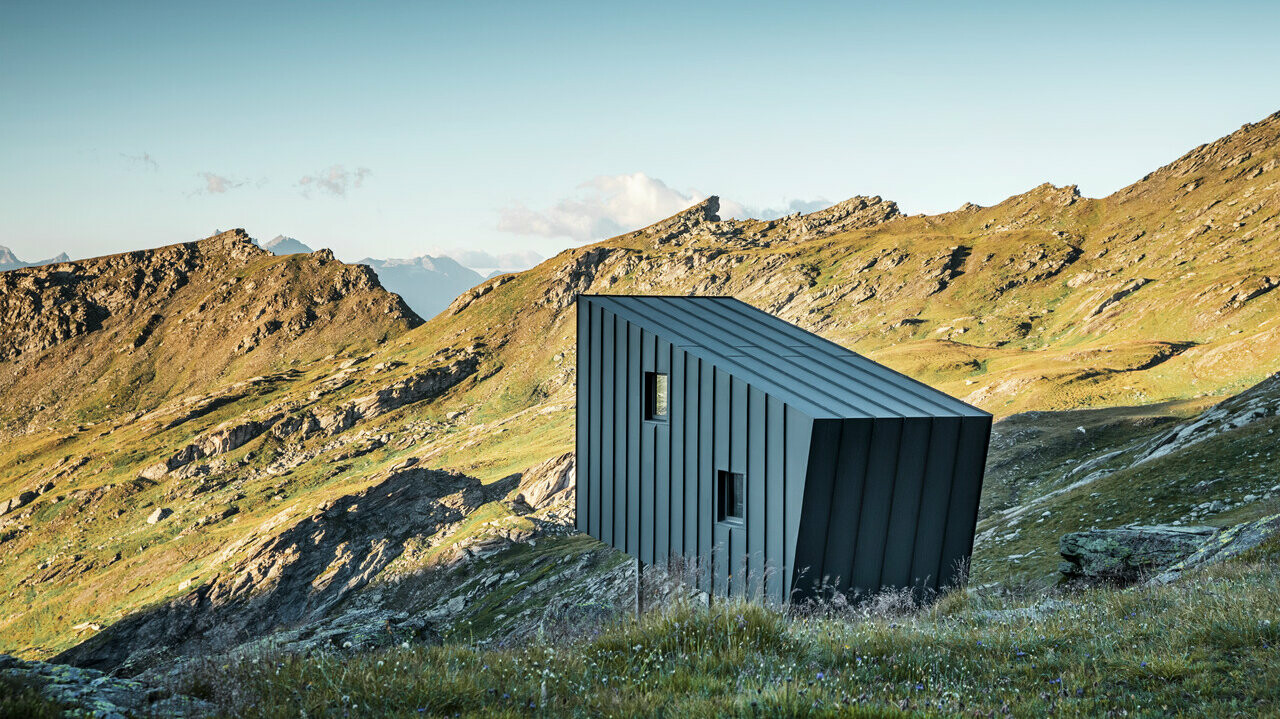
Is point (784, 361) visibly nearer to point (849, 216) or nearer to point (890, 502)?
point (890, 502)

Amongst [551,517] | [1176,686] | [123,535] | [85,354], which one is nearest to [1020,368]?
[551,517]

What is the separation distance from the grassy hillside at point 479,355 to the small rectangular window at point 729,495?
26.4 ft

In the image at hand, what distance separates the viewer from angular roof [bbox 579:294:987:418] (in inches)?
631

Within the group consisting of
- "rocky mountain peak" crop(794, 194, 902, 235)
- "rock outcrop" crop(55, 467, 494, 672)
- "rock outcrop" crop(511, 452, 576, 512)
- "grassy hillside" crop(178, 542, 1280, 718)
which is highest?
"rocky mountain peak" crop(794, 194, 902, 235)

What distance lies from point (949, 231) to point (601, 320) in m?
151

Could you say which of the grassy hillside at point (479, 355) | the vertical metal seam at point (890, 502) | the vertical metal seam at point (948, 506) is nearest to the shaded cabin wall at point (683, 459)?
the vertical metal seam at point (890, 502)

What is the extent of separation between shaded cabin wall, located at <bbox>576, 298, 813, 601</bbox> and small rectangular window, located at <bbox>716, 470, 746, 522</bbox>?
7.7 inches

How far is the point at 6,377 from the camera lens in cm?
14650

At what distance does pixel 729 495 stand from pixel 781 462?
2143 mm

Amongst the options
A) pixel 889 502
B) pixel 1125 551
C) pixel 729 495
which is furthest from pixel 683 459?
pixel 1125 551

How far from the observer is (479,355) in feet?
396

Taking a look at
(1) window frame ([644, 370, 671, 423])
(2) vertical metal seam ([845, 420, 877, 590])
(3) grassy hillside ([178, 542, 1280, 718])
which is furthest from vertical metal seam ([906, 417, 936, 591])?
(3) grassy hillside ([178, 542, 1280, 718])

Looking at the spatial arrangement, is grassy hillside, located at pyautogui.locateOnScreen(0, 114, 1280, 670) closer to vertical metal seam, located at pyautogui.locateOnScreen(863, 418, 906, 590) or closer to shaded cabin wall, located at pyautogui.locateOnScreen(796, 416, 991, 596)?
shaded cabin wall, located at pyautogui.locateOnScreen(796, 416, 991, 596)

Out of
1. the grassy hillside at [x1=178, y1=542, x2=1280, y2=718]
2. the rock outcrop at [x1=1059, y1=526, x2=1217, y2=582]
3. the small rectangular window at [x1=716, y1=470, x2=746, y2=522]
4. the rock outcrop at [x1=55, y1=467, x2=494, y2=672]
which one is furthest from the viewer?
the rock outcrop at [x1=55, y1=467, x2=494, y2=672]
